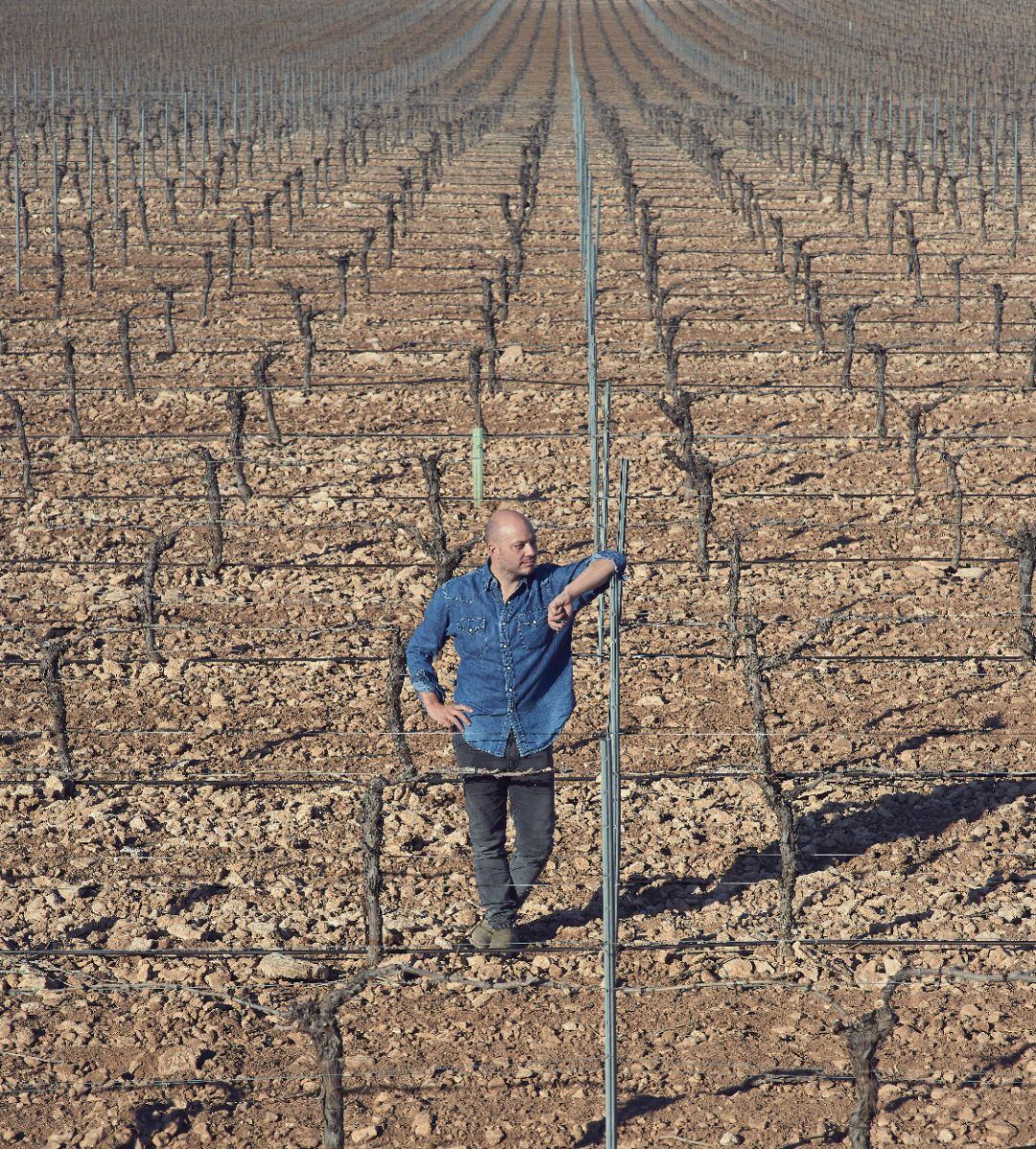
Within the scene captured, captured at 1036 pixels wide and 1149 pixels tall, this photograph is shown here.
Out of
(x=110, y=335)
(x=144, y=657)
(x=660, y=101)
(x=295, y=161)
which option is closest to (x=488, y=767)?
(x=144, y=657)

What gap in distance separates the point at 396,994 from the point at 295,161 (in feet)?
83.2

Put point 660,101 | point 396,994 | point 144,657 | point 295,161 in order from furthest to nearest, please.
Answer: point 660,101 < point 295,161 < point 144,657 < point 396,994

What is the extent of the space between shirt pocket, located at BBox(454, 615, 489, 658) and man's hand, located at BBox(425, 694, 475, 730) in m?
0.19

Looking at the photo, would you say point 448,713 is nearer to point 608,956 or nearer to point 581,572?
point 581,572

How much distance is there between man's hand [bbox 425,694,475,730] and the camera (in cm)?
544

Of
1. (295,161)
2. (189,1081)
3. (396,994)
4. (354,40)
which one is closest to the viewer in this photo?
(189,1081)

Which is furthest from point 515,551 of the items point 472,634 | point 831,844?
point 831,844

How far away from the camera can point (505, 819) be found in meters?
5.70

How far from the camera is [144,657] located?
27.8 feet

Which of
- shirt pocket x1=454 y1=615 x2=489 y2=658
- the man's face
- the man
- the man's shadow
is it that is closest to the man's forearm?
the man

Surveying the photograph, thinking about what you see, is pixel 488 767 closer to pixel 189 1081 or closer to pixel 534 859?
pixel 534 859

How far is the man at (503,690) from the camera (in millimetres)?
5461

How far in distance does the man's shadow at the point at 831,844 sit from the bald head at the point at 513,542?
152 centimetres

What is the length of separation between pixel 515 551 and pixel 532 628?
325mm
